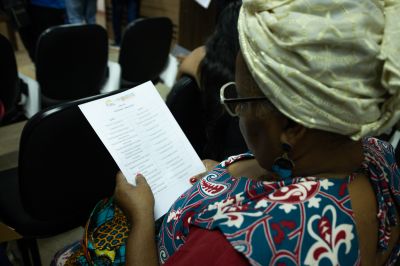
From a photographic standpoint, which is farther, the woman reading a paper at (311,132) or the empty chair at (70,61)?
the empty chair at (70,61)

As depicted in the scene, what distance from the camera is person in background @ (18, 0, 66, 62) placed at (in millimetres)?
2714

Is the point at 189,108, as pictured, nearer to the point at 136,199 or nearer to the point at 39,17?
the point at 136,199

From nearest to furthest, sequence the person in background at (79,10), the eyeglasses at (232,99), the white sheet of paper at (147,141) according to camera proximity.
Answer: the eyeglasses at (232,99)
the white sheet of paper at (147,141)
the person in background at (79,10)

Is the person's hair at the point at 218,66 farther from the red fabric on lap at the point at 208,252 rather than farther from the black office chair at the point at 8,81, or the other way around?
the black office chair at the point at 8,81

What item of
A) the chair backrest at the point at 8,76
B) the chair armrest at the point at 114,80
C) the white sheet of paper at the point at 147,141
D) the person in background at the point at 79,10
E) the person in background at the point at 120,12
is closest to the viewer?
the white sheet of paper at the point at 147,141

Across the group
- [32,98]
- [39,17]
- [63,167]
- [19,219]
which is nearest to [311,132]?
[63,167]

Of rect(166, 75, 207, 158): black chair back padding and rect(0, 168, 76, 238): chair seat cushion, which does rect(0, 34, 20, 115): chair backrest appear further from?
rect(166, 75, 207, 158): black chair back padding

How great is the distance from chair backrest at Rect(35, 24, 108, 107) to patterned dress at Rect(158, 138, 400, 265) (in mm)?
1459

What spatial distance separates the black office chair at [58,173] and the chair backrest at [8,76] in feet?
2.58

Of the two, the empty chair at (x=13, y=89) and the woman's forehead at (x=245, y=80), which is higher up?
the woman's forehead at (x=245, y=80)

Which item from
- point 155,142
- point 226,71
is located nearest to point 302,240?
point 155,142

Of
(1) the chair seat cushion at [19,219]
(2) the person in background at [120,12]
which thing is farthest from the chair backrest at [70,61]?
(2) the person in background at [120,12]

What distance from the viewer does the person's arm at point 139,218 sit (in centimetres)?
67

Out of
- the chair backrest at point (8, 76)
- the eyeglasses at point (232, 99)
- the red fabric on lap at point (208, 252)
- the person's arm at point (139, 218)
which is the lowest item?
the chair backrest at point (8, 76)
